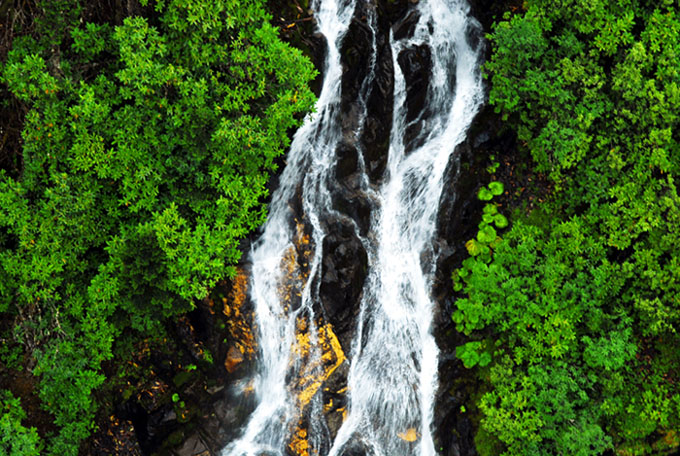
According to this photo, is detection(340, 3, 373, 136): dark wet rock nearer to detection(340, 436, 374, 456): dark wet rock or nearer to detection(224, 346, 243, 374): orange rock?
detection(224, 346, 243, 374): orange rock

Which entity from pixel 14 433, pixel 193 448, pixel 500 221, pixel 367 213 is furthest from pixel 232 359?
pixel 500 221

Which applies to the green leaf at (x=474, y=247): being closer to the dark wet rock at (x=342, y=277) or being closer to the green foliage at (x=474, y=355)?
the green foliage at (x=474, y=355)

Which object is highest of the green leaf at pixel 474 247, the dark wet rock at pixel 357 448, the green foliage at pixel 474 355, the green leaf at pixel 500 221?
the green leaf at pixel 500 221

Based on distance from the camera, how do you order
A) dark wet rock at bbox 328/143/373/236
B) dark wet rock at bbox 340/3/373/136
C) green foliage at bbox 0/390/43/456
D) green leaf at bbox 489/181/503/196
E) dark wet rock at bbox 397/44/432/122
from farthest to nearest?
green leaf at bbox 489/181/503/196 → dark wet rock at bbox 397/44/432/122 → dark wet rock at bbox 328/143/373/236 → dark wet rock at bbox 340/3/373/136 → green foliage at bbox 0/390/43/456

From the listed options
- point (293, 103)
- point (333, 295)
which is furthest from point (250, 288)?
point (293, 103)

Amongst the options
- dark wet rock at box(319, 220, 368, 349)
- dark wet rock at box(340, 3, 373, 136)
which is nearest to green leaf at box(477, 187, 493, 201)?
dark wet rock at box(319, 220, 368, 349)

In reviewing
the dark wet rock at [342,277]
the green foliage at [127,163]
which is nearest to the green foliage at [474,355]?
the dark wet rock at [342,277]
